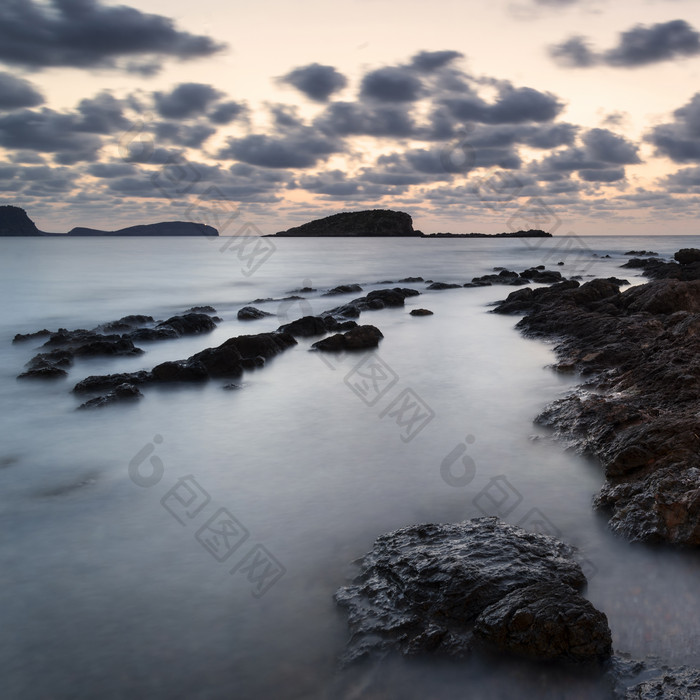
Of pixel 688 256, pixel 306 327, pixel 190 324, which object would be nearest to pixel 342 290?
pixel 190 324

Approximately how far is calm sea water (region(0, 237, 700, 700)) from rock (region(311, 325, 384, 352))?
1.47 meters

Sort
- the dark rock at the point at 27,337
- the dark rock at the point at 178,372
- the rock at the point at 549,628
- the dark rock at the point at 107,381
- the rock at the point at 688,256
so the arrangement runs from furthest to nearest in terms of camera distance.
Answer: the rock at the point at 688,256, the dark rock at the point at 27,337, the dark rock at the point at 178,372, the dark rock at the point at 107,381, the rock at the point at 549,628

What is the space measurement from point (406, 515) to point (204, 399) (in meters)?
5.83

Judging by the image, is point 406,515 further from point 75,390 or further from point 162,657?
point 75,390

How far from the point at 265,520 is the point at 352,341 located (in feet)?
→ 30.7

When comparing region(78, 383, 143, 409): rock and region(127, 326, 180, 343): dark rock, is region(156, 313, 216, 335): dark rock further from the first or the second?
region(78, 383, 143, 409): rock

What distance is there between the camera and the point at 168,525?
6.18 meters

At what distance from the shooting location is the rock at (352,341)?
14.9 meters

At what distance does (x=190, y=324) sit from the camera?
60.3ft

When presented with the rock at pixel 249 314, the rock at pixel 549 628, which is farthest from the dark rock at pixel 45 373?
the rock at pixel 549 628

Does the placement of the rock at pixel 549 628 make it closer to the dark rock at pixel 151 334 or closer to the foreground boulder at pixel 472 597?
the foreground boulder at pixel 472 597

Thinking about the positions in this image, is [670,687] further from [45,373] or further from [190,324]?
[190,324]

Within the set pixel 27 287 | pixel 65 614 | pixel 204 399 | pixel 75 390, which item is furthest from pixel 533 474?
pixel 27 287

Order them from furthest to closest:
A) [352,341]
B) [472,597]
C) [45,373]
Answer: [352,341]
[45,373]
[472,597]
